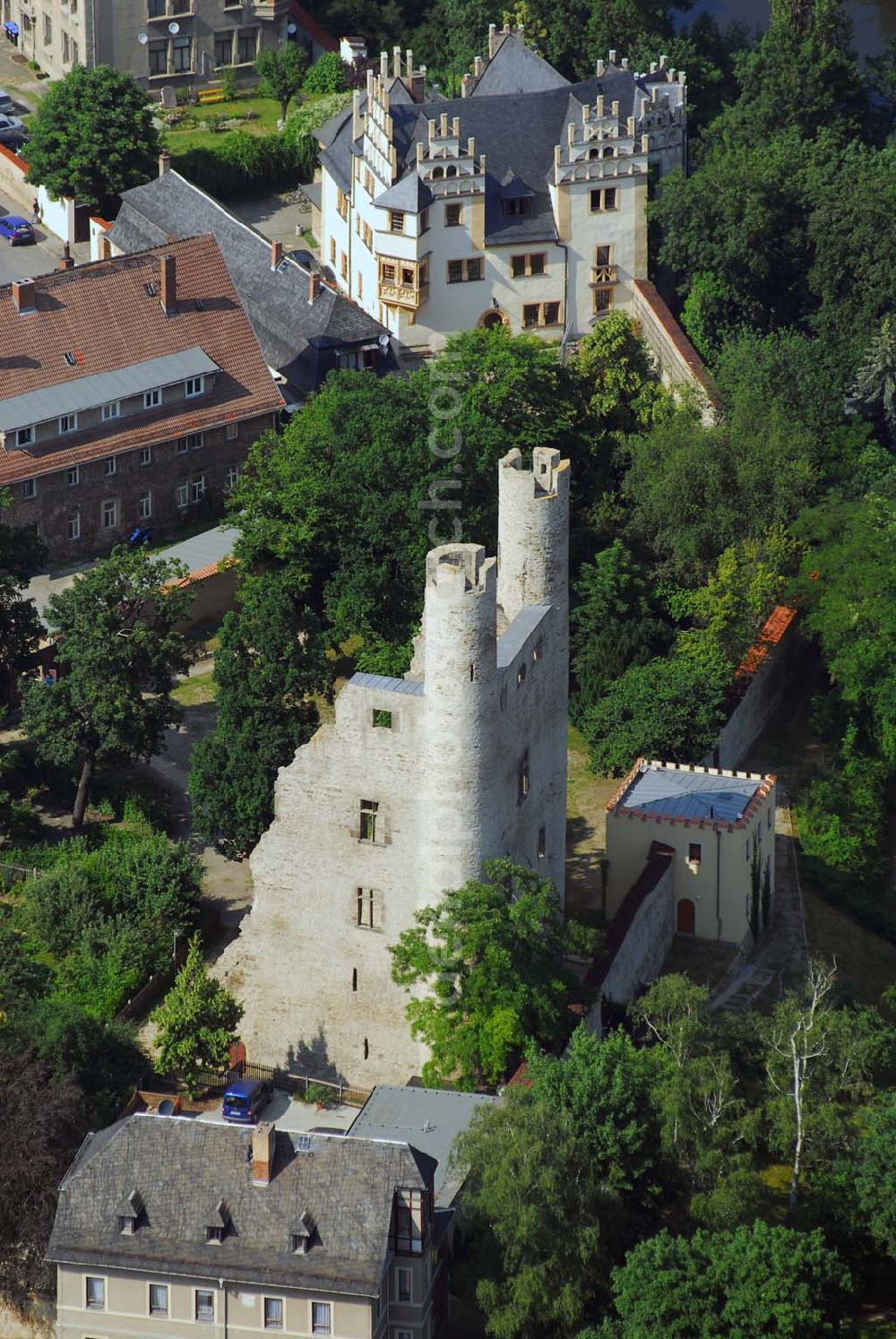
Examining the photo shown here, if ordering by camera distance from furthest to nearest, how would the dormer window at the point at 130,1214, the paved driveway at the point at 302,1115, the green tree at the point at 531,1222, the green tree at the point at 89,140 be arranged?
1. the green tree at the point at 89,140
2. the paved driveway at the point at 302,1115
3. the green tree at the point at 531,1222
4. the dormer window at the point at 130,1214

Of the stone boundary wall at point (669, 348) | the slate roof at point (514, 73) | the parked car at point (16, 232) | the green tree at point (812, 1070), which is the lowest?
the green tree at point (812, 1070)

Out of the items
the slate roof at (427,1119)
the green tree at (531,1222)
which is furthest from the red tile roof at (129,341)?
the green tree at (531,1222)

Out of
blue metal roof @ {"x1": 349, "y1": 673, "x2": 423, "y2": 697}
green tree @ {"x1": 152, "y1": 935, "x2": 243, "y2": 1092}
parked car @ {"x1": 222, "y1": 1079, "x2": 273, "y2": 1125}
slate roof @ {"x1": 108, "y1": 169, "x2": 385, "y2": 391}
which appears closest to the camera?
blue metal roof @ {"x1": 349, "y1": 673, "x2": 423, "y2": 697}

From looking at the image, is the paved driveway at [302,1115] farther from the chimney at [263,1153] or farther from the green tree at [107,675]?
the green tree at [107,675]

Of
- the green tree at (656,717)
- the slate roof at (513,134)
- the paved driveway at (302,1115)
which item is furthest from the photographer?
the slate roof at (513,134)

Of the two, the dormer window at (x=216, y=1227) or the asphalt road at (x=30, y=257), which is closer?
the dormer window at (x=216, y=1227)

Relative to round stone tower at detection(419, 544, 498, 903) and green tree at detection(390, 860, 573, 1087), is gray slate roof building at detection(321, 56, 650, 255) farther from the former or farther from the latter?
green tree at detection(390, 860, 573, 1087)

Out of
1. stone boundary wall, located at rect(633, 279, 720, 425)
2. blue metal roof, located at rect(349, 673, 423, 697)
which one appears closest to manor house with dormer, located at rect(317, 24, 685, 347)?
stone boundary wall, located at rect(633, 279, 720, 425)
